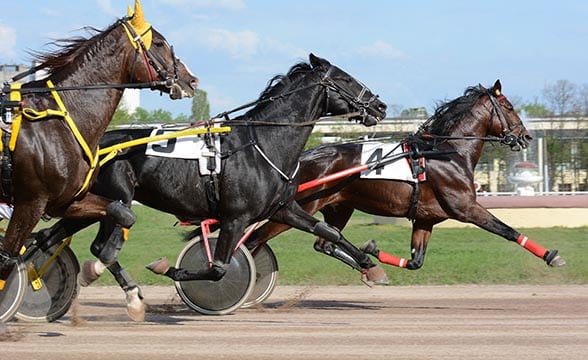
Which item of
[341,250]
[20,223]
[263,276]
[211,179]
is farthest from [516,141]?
[20,223]

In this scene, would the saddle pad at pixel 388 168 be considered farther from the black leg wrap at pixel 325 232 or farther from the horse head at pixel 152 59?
the horse head at pixel 152 59

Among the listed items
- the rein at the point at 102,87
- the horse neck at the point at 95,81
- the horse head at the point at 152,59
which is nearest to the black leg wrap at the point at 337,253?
the horse head at the point at 152,59

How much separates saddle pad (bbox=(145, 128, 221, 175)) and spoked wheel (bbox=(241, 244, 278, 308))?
1754 millimetres

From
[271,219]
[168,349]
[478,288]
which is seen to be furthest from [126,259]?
[168,349]

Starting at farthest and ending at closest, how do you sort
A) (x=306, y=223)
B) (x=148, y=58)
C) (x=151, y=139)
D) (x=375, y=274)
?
1. (x=375, y=274)
2. (x=306, y=223)
3. (x=151, y=139)
4. (x=148, y=58)

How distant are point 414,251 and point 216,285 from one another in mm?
2452

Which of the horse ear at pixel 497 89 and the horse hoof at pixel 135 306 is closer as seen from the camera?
the horse hoof at pixel 135 306

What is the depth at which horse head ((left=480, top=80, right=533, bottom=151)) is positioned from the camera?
1114cm

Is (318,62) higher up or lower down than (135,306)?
higher up

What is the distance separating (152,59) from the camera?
760cm

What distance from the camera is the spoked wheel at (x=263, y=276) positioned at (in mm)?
9961

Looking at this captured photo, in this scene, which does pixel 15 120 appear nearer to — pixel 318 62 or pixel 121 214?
pixel 121 214

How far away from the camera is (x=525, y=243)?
399 inches

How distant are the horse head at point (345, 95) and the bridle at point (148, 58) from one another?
1.85 meters
